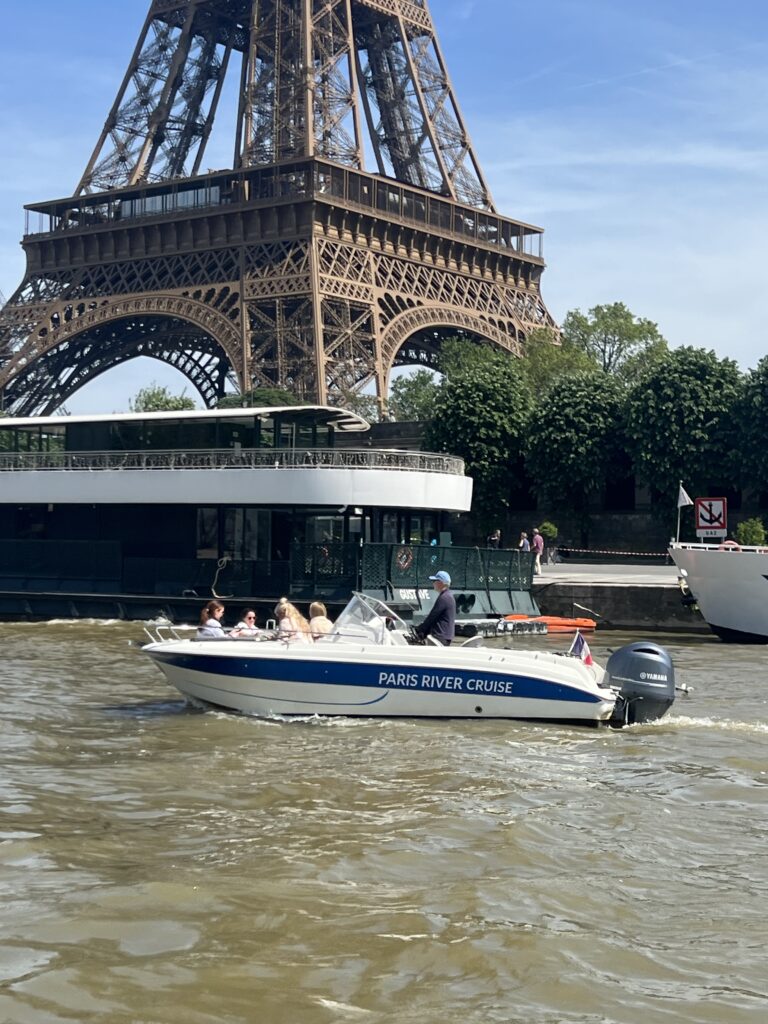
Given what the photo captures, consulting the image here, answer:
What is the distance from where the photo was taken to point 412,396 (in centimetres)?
7644

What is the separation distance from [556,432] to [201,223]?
1011 inches

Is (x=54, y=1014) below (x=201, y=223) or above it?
below

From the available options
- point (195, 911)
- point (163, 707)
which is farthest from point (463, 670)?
point (195, 911)

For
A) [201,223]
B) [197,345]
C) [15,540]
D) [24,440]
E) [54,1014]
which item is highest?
[201,223]

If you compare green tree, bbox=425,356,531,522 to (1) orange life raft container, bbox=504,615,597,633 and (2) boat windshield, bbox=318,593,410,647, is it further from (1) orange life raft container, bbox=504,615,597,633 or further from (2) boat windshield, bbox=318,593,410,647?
(2) boat windshield, bbox=318,593,410,647

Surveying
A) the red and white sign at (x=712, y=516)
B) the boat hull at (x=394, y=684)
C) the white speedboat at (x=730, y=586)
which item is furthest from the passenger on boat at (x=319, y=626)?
the red and white sign at (x=712, y=516)

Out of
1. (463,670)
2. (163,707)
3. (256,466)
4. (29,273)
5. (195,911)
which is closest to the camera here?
(195,911)

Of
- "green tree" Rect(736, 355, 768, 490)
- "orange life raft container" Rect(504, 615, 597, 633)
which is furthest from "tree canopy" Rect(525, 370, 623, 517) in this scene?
"orange life raft container" Rect(504, 615, 597, 633)

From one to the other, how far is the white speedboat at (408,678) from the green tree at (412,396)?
52161 mm

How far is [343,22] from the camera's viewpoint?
232 ft

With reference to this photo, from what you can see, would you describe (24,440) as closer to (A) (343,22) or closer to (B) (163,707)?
(B) (163,707)

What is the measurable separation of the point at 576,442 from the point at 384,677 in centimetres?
3510

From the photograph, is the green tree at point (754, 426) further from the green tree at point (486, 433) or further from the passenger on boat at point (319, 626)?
the passenger on boat at point (319, 626)

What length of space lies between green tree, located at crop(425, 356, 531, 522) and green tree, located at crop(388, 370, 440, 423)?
557 inches
